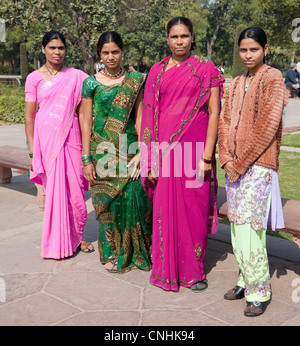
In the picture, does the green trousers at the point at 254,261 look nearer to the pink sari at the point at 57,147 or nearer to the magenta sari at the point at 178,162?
the magenta sari at the point at 178,162

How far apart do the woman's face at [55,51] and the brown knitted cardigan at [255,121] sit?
177 centimetres

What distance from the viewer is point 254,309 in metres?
3.19

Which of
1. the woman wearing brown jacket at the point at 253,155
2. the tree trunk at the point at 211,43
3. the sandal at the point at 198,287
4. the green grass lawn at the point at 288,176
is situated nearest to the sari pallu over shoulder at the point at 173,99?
the woman wearing brown jacket at the point at 253,155

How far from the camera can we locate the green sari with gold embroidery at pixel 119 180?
3.82m

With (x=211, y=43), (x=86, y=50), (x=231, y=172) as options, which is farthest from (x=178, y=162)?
(x=211, y=43)

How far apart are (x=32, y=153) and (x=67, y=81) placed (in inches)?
30.8

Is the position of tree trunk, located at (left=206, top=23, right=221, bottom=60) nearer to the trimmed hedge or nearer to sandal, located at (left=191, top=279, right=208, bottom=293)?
the trimmed hedge

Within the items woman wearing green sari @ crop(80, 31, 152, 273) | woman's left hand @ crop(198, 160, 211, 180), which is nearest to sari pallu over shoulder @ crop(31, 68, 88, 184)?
woman wearing green sari @ crop(80, 31, 152, 273)

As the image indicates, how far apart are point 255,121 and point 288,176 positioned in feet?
14.4

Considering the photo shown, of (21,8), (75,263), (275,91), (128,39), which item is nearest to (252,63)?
(275,91)

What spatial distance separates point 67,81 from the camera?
14.2 ft

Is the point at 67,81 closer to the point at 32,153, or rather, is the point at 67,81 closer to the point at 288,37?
the point at 32,153

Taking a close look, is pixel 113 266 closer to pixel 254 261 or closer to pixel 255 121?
pixel 254 261

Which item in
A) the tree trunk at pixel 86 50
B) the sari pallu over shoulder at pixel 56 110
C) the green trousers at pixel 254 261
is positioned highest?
the tree trunk at pixel 86 50
